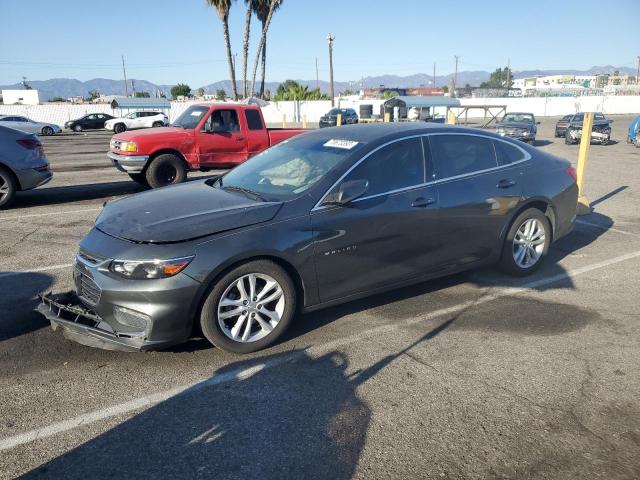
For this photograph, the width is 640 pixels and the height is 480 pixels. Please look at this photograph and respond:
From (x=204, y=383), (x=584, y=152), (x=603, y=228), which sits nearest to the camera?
(x=204, y=383)

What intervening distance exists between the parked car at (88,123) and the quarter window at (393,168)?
40935mm

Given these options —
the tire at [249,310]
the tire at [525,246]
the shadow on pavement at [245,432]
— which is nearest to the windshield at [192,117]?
the tire at [525,246]

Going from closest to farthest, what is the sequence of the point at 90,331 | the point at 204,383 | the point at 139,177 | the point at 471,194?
the point at 204,383
the point at 90,331
the point at 471,194
the point at 139,177

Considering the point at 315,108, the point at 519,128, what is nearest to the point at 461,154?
the point at 519,128

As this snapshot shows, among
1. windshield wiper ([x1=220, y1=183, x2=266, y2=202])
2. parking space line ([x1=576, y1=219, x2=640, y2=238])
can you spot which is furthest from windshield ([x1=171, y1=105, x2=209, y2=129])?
parking space line ([x1=576, y1=219, x2=640, y2=238])

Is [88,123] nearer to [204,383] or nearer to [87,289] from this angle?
[87,289]

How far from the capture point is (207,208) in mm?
4066

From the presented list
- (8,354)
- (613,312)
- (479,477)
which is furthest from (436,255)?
(8,354)

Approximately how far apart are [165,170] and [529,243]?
7859 mm

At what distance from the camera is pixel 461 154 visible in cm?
507

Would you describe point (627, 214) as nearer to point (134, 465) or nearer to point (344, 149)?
point (344, 149)

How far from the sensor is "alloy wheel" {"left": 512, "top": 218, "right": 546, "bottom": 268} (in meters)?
5.48

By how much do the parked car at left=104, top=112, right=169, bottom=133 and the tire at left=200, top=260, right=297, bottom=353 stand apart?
112 ft

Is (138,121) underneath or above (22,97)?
underneath
